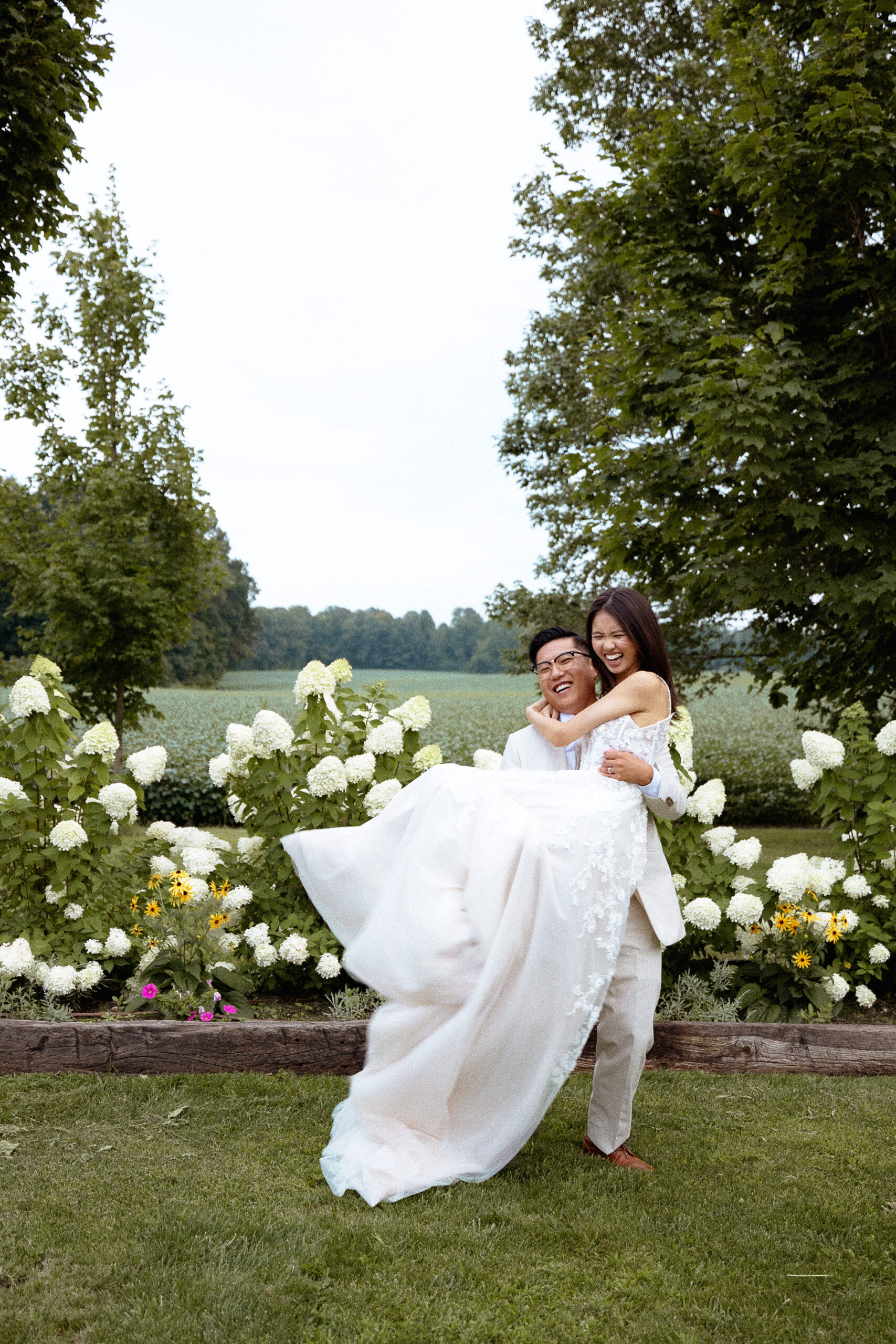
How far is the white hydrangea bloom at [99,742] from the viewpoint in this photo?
4855mm

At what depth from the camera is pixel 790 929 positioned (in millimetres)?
4906

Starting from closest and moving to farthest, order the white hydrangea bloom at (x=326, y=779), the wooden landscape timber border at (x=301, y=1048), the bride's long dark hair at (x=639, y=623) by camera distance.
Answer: the bride's long dark hair at (x=639, y=623) → the wooden landscape timber border at (x=301, y=1048) → the white hydrangea bloom at (x=326, y=779)

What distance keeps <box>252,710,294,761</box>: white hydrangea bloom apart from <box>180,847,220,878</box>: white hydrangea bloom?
56 centimetres

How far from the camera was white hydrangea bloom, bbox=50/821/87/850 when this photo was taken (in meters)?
4.71

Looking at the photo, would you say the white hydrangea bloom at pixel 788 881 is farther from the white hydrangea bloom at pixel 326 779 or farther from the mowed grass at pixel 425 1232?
the white hydrangea bloom at pixel 326 779

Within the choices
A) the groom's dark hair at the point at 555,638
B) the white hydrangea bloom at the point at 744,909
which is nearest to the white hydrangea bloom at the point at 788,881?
the white hydrangea bloom at the point at 744,909

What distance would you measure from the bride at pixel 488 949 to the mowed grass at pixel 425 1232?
17cm

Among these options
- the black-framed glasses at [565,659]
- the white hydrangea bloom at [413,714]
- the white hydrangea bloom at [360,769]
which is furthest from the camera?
the white hydrangea bloom at [413,714]

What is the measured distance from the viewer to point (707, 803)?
16.9 ft

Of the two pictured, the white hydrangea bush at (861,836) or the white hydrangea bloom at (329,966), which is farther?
the white hydrangea bush at (861,836)

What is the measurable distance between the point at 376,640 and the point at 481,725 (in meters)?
15.4

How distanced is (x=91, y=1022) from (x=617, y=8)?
15207 millimetres

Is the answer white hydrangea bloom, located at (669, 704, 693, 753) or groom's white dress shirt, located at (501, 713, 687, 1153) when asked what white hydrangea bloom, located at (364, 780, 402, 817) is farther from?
groom's white dress shirt, located at (501, 713, 687, 1153)

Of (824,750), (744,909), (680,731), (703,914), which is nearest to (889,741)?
(824,750)
